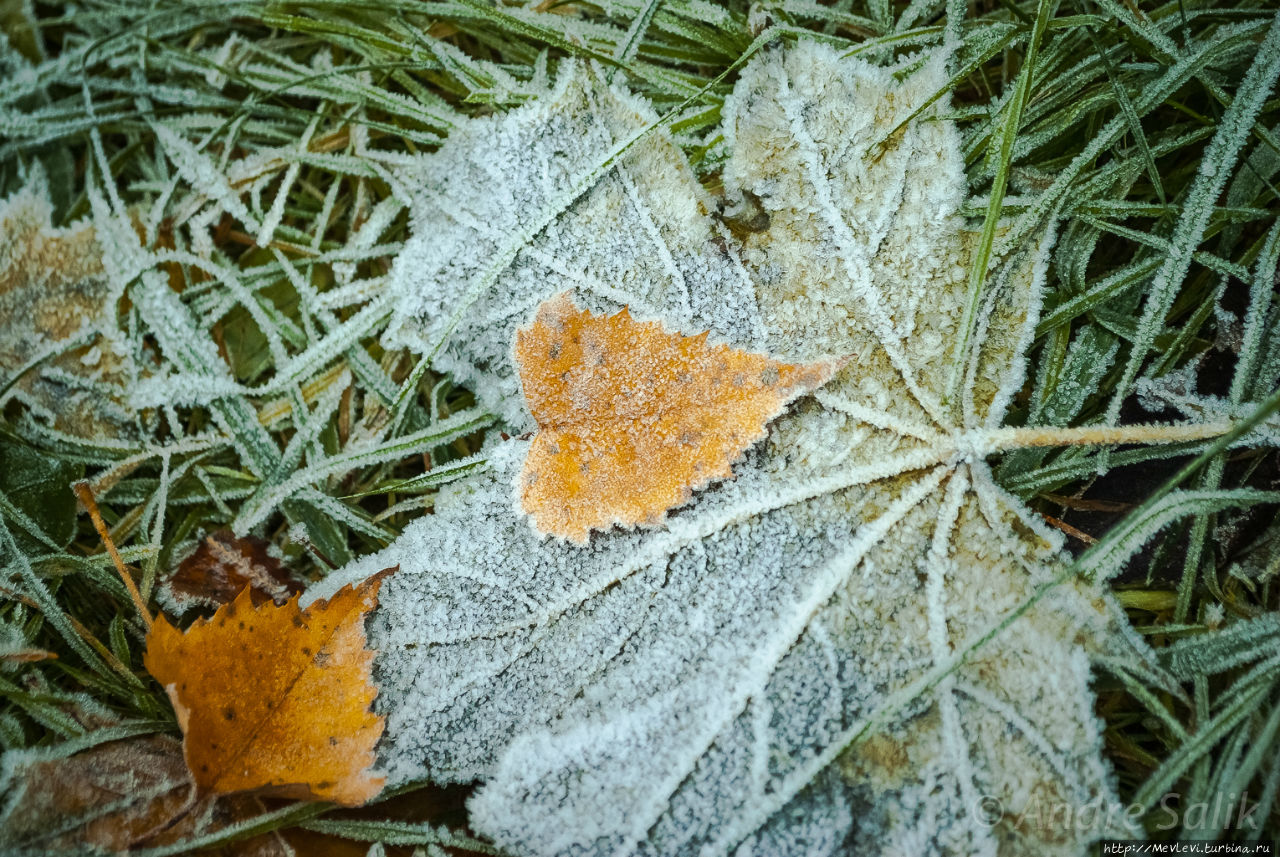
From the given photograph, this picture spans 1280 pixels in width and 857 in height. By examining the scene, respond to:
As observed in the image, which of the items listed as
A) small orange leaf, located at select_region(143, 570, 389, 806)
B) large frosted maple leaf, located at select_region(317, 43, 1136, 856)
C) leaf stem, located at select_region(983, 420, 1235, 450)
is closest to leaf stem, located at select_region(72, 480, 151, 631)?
small orange leaf, located at select_region(143, 570, 389, 806)

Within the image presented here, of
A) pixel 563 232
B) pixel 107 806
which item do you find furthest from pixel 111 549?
pixel 563 232

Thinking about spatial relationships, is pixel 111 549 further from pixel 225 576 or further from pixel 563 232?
pixel 563 232

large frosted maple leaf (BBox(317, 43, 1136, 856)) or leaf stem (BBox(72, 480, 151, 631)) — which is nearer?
large frosted maple leaf (BBox(317, 43, 1136, 856))

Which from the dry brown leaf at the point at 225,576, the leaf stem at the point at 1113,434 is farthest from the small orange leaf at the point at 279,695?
the leaf stem at the point at 1113,434

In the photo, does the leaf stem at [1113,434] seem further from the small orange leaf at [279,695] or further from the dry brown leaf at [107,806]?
the dry brown leaf at [107,806]

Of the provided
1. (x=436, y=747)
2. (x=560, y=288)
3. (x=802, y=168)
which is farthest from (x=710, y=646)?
(x=802, y=168)

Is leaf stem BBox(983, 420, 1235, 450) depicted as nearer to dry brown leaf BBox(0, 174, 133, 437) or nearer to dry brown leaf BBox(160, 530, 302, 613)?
dry brown leaf BBox(160, 530, 302, 613)

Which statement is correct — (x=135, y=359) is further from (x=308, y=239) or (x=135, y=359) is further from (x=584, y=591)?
(x=584, y=591)
